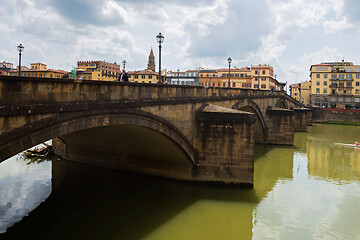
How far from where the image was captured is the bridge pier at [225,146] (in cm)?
1539

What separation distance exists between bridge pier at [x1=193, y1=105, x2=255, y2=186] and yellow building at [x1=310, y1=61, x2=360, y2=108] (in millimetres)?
64172

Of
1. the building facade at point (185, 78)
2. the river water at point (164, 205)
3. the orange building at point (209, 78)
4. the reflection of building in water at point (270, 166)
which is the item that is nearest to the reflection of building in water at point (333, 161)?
the river water at point (164, 205)

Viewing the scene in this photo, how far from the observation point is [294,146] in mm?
30406

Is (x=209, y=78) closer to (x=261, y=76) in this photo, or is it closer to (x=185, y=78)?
(x=185, y=78)

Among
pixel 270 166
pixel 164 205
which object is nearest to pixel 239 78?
pixel 270 166

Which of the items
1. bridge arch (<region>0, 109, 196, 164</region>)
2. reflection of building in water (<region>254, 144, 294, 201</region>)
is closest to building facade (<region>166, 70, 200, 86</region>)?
reflection of building in water (<region>254, 144, 294, 201</region>)

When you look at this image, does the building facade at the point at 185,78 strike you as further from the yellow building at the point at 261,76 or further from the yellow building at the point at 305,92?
the yellow building at the point at 305,92

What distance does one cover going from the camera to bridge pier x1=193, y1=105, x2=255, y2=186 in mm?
15391

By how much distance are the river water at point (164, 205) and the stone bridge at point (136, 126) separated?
3.11 feet

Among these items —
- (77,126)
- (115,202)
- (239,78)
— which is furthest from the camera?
(239,78)

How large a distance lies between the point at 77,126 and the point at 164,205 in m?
6.69

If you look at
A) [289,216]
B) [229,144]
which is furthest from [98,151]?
[289,216]

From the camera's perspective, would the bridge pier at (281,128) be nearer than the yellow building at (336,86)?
Yes

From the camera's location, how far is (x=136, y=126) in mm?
12359
